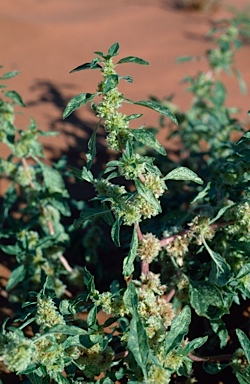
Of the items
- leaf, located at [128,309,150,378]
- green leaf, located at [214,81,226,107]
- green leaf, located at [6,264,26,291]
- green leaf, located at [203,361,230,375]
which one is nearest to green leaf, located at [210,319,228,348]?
green leaf, located at [203,361,230,375]

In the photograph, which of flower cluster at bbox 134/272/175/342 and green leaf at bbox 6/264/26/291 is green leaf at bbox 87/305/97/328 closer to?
flower cluster at bbox 134/272/175/342

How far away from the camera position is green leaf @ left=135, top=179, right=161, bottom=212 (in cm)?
141

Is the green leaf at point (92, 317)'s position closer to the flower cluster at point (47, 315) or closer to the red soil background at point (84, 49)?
the flower cluster at point (47, 315)

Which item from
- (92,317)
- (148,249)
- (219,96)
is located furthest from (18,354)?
(219,96)

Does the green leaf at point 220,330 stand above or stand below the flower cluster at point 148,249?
below

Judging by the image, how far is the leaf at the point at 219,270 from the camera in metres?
1.62

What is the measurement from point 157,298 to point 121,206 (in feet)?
1.15

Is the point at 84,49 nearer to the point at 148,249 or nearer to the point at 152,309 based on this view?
the point at 148,249

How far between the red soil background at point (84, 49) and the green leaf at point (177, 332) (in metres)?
1.74

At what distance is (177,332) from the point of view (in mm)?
1457

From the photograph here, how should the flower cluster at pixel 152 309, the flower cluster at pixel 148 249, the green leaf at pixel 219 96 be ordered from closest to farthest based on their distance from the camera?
the flower cluster at pixel 152 309, the flower cluster at pixel 148 249, the green leaf at pixel 219 96

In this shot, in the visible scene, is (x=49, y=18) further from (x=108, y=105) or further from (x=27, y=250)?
(x=108, y=105)

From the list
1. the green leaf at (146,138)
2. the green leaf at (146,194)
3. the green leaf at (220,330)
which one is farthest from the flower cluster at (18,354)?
the green leaf at (220,330)

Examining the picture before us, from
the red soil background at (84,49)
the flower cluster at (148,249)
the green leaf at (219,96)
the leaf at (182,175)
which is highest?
the leaf at (182,175)
